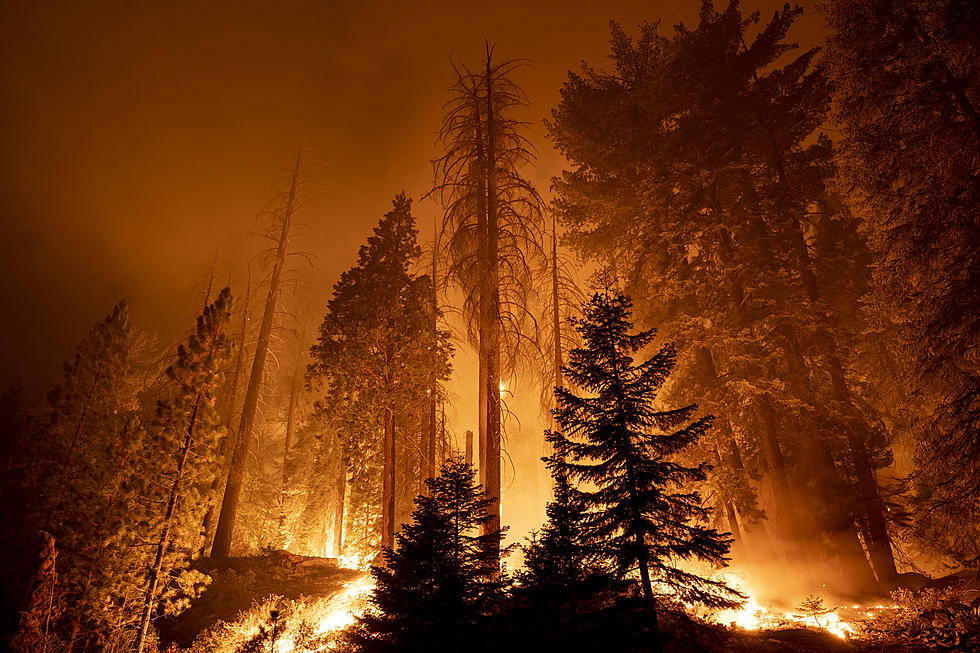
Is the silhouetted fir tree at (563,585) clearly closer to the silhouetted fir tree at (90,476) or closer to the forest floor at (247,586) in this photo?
the forest floor at (247,586)

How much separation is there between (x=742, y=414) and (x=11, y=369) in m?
51.9

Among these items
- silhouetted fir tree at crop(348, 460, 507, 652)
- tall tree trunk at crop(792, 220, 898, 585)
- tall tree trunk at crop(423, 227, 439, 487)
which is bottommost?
silhouetted fir tree at crop(348, 460, 507, 652)

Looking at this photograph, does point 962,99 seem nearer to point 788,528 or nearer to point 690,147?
point 690,147

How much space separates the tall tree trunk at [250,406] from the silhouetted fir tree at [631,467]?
17124mm

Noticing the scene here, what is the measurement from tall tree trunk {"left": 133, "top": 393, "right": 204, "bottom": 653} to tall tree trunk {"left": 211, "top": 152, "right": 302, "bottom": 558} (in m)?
4.65

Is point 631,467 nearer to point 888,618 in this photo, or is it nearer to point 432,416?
point 888,618

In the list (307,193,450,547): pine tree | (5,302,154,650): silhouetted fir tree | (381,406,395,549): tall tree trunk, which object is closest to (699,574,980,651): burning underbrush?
(381,406,395,549): tall tree trunk

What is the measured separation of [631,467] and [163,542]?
46.3ft

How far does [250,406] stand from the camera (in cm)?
1923

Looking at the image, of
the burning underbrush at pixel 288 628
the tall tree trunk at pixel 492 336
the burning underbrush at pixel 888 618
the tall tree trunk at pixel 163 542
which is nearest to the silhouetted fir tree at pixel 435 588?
the tall tree trunk at pixel 492 336

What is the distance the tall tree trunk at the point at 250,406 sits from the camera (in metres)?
17.7

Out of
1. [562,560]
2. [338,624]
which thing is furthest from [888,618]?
[338,624]

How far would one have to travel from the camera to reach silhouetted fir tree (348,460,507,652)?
599 centimetres

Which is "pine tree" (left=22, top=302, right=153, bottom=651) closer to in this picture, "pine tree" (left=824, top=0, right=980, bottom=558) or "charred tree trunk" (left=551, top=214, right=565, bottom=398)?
"charred tree trunk" (left=551, top=214, right=565, bottom=398)
